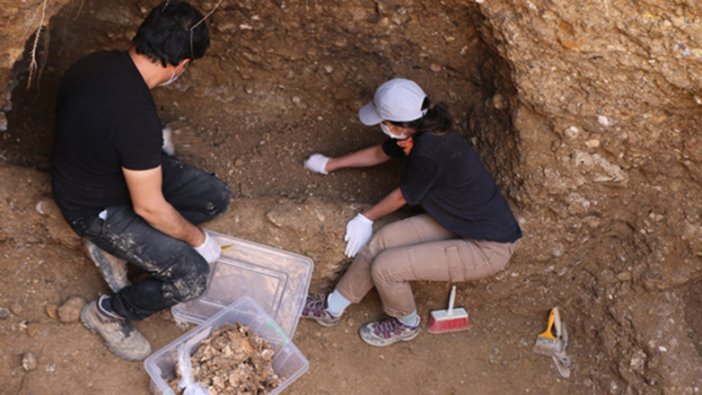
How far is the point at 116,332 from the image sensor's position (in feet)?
10.5

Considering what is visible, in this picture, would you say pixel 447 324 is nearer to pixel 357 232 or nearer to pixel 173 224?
pixel 357 232

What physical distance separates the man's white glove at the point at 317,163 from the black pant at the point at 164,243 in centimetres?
56

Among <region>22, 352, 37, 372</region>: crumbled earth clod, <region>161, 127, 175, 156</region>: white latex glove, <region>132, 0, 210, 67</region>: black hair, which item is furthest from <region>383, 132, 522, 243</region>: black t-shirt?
<region>22, 352, 37, 372</region>: crumbled earth clod

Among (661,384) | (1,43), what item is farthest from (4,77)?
(661,384)

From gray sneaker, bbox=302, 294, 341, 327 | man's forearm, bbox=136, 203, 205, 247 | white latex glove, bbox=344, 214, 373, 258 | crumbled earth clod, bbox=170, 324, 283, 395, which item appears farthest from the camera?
gray sneaker, bbox=302, 294, 341, 327

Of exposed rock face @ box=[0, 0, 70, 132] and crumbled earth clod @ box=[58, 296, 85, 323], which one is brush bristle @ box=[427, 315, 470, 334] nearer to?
crumbled earth clod @ box=[58, 296, 85, 323]

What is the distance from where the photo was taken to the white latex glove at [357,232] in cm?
337

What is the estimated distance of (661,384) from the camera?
3.33 metres

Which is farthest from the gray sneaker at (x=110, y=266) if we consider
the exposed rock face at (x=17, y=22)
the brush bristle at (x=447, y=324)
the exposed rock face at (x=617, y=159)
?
the exposed rock face at (x=617, y=159)

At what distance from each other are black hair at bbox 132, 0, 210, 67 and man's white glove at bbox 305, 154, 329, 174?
1.09 meters

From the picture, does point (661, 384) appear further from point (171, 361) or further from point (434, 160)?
point (171, 361)

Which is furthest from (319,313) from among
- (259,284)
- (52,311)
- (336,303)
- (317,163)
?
(52,311)

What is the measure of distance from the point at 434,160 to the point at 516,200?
0.62 m

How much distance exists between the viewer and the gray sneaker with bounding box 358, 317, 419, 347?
3525 millimetres
